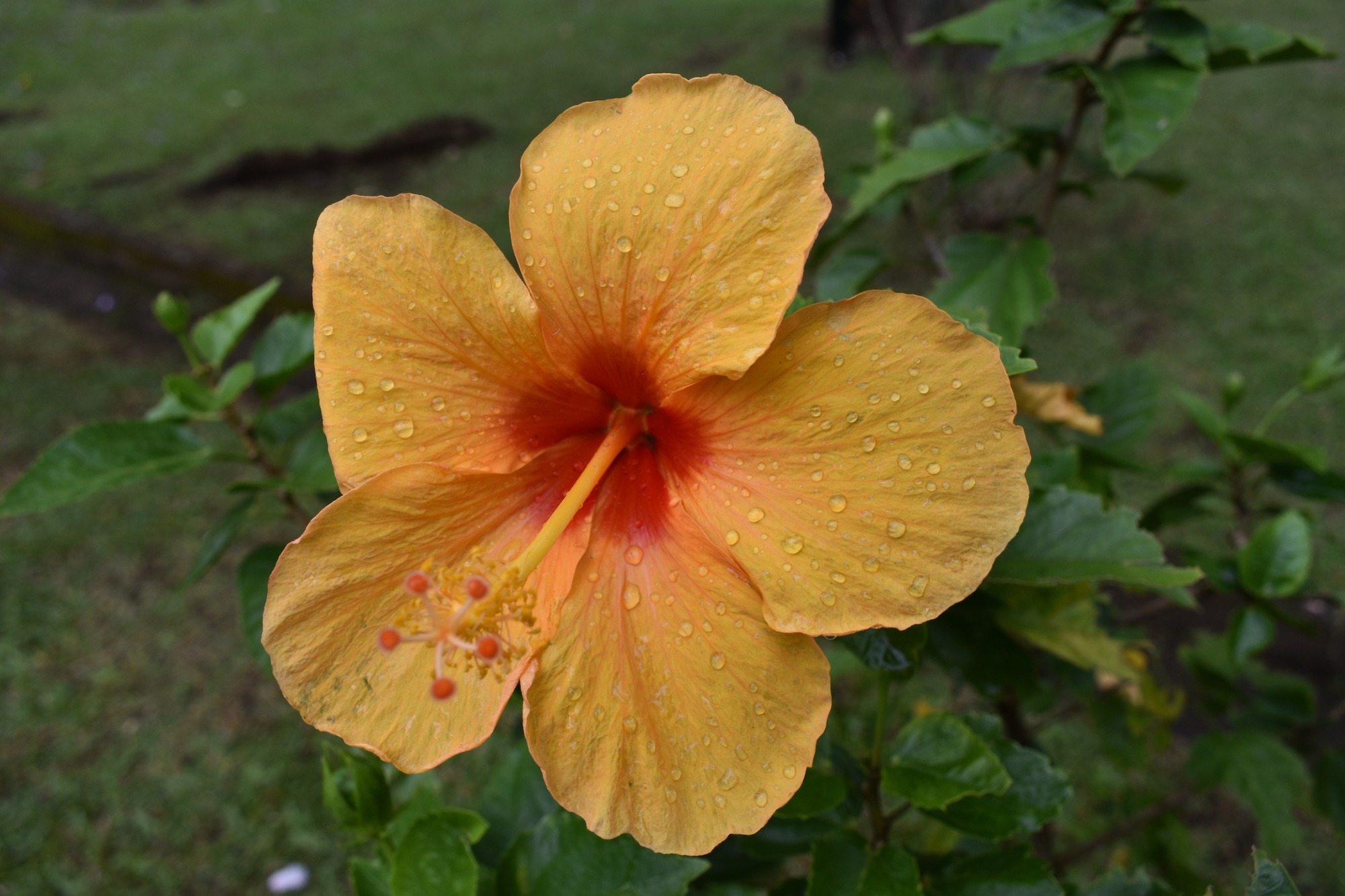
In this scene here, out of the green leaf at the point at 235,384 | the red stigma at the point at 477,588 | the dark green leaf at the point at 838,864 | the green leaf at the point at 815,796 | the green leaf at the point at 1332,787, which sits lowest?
the green leaf at the point at 1332,787

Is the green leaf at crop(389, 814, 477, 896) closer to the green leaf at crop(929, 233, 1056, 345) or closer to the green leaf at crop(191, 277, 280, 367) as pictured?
the green leaf at crop(191, 277, 280, 367)

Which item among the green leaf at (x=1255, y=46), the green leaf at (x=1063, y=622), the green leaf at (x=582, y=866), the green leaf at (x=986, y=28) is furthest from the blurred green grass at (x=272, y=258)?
the green leaf at (x=1255, y=46)

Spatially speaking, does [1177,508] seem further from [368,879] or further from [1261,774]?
[368,879]

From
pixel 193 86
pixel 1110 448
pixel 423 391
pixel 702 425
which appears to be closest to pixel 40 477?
pixel 423 391

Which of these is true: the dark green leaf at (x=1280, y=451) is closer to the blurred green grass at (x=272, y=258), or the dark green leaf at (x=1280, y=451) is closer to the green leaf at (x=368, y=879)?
the green leaf at (x=368, y=879)

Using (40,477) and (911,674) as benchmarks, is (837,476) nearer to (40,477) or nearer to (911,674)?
(911,674)

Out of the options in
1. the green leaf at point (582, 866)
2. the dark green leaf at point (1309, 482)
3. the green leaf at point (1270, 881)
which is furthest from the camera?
the dark green leaf at point (1309, 482)

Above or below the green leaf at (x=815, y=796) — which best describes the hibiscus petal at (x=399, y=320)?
above

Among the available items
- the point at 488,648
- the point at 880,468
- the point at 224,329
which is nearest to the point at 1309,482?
the point at 880,468
